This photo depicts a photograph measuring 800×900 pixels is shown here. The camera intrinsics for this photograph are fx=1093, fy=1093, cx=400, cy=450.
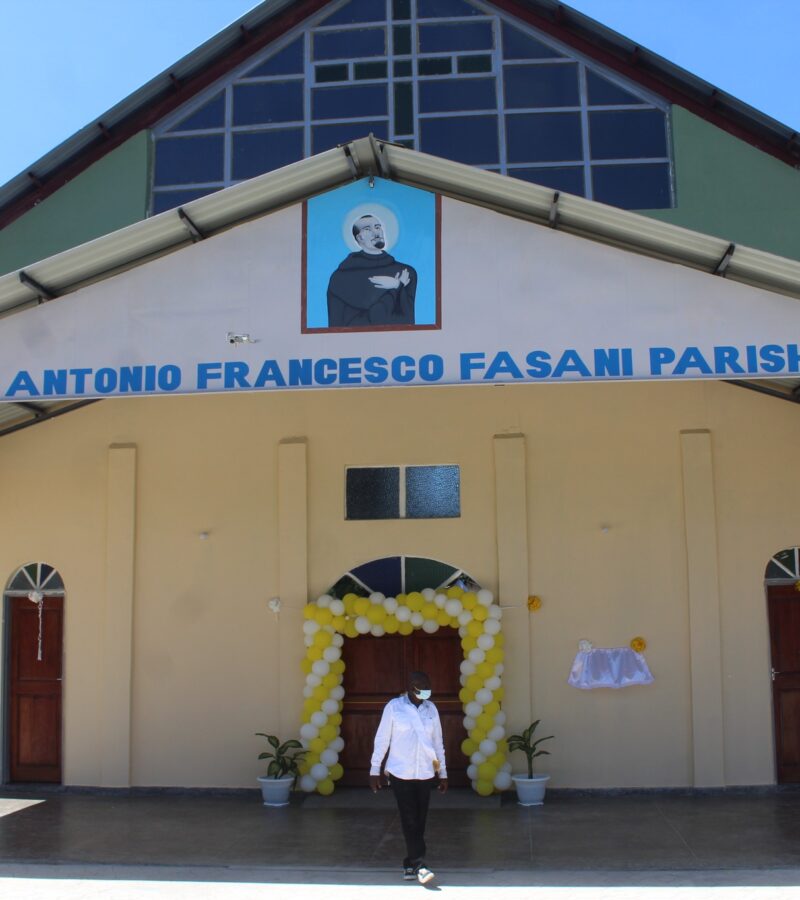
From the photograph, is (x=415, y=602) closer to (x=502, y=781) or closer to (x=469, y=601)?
(x=469, y=601)

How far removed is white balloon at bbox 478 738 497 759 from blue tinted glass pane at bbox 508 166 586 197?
23.3 ft

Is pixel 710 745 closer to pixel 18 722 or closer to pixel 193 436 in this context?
pixel 193 436

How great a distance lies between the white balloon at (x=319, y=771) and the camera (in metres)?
11.8

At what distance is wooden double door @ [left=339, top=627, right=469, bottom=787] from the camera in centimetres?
1220

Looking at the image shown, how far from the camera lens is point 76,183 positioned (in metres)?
15.3

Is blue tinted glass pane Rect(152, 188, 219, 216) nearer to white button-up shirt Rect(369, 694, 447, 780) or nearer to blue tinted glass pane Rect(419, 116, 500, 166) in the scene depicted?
blue tinted glass pane Rect(419, 116, 500, 166)

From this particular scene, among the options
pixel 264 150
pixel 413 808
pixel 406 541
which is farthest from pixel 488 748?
pixel 264 150

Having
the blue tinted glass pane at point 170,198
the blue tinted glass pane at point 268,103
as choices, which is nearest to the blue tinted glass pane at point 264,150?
the blue tinted glass pane at point 268,103

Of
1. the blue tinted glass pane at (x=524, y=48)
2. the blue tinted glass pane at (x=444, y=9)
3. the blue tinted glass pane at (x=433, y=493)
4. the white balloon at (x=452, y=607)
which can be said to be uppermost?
the blue tinted glass pane at (x=444, y=9)

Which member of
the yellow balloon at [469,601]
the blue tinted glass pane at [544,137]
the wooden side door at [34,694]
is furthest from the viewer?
the blue tinted glass pane at [544,137]

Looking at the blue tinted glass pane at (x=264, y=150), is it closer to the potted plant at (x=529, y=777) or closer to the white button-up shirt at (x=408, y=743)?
the potted plant at (x=529, y=777)

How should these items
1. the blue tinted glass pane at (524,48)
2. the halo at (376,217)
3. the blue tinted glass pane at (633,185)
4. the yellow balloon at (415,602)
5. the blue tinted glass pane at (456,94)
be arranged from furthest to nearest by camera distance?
the blue tinted glass pane at (524,48) < the blue tinted glass pane at (456,94) < the blue tinted glass pane at (633,185) < the yellow balloon at (415,602) < the halo at (376,217)

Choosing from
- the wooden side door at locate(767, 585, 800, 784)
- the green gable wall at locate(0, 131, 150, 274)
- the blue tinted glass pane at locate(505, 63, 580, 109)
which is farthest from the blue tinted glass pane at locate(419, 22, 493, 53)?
the wooden side door at locate(767, 585, 800, 784)

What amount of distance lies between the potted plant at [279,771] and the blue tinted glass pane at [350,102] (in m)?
8.21
